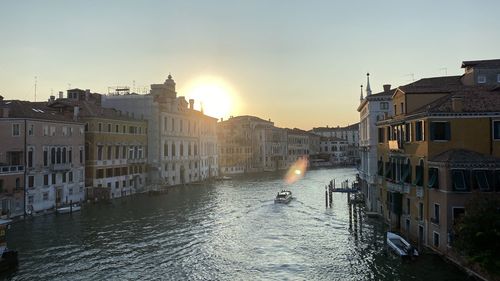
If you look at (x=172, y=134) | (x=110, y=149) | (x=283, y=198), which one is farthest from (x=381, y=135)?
(x=172, y=134)

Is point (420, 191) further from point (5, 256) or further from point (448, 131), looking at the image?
point (5, 256)

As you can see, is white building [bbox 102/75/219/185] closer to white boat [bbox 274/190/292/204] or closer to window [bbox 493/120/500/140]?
white boat [bbox 274/190/292/204]

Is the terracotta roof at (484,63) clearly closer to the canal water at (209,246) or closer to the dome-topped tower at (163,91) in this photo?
the canal water at (209,246)

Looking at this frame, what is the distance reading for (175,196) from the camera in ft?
156

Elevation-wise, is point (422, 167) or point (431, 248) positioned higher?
point (422, 167)

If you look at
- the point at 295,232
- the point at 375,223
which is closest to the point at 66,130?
the point at 295,232

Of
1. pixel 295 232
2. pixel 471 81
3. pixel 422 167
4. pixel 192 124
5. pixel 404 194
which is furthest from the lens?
pixel 192 124

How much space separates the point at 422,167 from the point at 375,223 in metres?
9.07

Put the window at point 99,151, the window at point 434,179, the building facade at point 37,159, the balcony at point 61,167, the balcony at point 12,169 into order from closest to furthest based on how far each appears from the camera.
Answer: the window at point 434,179
the balcony at point 12,169
the building facade at point 37,159
the balcony at point 61,167
the window at point 99,151

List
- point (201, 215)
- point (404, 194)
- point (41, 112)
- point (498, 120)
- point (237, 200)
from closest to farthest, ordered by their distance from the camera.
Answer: point (498, 120), point (404, 194), point (201, 215), point (41, 112), point (237, 200)

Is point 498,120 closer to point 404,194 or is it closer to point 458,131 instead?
point 458,131

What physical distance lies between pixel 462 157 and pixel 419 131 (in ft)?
9.16

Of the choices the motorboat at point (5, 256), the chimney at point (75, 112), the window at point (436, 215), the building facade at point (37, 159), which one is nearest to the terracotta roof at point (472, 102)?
the window at point (436, 215)

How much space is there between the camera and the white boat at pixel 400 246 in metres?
20.4
